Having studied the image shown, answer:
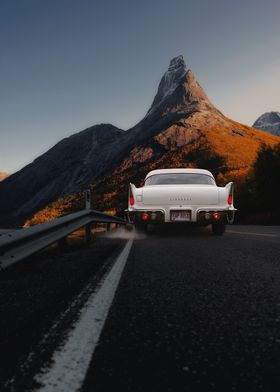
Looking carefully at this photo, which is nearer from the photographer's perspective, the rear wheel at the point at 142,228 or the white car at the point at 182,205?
the white car at the point at 182,205

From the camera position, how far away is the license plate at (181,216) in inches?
330

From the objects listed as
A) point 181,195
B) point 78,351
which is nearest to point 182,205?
point 181,195

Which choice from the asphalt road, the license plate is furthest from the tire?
the asphalt road

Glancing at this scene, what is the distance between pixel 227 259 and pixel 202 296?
219 cm

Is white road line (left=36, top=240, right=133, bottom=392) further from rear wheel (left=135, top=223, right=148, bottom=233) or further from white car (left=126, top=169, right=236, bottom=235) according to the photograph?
rear wheel (left=135, top=223, right=148, bottom=233)

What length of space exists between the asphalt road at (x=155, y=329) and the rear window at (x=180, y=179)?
16.9 feet

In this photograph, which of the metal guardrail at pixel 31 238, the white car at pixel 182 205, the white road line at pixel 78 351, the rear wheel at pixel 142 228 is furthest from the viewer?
the rear wheel at pixel 142 228

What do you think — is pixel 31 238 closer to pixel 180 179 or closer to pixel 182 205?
pixel 182 205

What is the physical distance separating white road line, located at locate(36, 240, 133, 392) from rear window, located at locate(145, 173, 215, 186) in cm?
650

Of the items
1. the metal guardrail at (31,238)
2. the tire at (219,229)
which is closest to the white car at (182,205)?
the tire at (219,229)

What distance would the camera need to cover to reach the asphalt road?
1.55m

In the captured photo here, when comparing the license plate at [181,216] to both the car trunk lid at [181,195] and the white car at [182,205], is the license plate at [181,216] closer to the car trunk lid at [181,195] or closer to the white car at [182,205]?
the white car at [182,205]

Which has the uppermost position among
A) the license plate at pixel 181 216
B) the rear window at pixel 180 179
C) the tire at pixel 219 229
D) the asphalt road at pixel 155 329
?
the rear window at pixel 180 179

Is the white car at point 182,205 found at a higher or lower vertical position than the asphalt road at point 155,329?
higher
